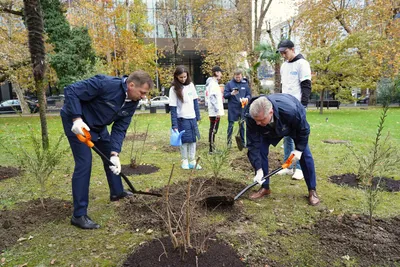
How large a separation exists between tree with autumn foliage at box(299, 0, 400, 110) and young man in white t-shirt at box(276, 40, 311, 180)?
12.5 m

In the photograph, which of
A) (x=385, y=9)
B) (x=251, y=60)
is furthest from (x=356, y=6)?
(x=251, y=60)

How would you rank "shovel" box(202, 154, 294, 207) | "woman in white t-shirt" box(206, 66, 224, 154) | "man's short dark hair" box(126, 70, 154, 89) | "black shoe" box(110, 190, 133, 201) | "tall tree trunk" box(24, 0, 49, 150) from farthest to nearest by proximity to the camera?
"woman in white t-shirt" box(206, 66, 224, 154), "tall tree trunk" box(24, 0, 49, 150), "black shoe" box(110, 190, 133, 201), "shovel" box(202, 154, 294, 207), "man's short dark hair" box(126, 70, 154, 89)

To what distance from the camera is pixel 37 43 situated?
18.3 feet

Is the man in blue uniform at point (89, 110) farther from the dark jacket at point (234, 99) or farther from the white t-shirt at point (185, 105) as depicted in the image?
the dark jacket at point (234, 99)

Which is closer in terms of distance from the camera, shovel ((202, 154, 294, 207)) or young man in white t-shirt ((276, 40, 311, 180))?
shovel ((202, 154, 294, 207))

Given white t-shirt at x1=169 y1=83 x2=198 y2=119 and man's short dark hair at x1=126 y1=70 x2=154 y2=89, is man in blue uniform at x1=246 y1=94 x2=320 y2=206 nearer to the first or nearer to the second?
man's short dark hair at x1=126 y1=70 x2=154 y2=89

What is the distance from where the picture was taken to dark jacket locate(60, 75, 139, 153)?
2.89 m

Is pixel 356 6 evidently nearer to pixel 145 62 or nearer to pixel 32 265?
pixel 145 62

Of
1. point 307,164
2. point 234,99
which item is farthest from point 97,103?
point 234,99

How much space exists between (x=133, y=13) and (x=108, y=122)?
19.7m

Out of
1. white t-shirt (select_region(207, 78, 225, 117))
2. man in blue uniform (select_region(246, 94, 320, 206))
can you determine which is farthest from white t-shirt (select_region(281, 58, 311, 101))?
white t-shirt (select_region(207, 78, 225, 117))

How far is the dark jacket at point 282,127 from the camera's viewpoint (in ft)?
10.5

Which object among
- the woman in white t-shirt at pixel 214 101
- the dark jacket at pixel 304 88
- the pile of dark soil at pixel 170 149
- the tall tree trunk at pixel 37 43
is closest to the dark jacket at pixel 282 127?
the dark jacket at pixel 304 88

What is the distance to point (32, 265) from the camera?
2467mm
